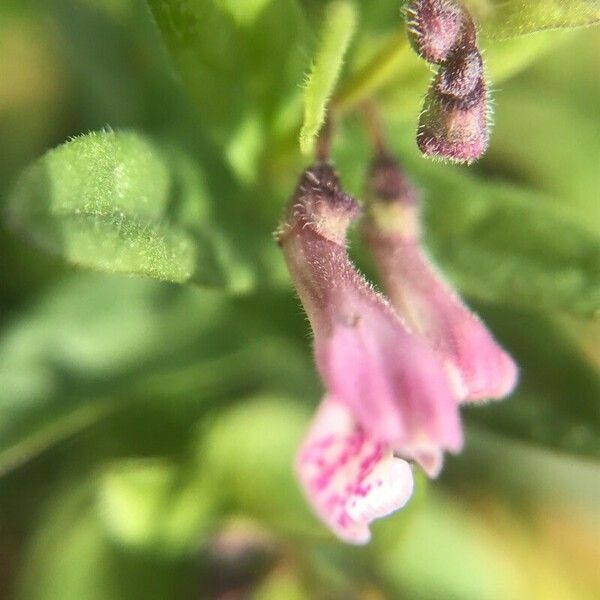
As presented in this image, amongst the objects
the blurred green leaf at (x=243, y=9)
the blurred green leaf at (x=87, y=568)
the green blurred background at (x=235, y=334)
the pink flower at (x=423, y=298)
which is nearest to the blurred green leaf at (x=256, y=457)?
the green blurred background at (x=235, y=334)

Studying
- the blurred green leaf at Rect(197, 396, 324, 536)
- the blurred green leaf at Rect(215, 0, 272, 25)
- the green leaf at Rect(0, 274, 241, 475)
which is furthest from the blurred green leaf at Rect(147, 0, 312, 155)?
the blurred green leaf at Rect(197, 396, 324, 536)

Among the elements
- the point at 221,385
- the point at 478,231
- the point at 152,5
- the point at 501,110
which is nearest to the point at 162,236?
the point at 152,5

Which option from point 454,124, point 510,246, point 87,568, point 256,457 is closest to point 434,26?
point 454,124

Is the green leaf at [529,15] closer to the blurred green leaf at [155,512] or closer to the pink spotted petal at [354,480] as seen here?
the pink spotted petal at [354,480]

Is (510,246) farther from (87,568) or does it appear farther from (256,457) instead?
(87,568)

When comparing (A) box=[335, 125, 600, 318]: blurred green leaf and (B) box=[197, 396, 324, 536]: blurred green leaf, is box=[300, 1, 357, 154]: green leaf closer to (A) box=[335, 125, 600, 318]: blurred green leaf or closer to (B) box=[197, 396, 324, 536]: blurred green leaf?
(A) box=[335, 125, 600, 318]: blurred green leaf

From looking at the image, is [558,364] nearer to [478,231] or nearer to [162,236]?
[478,231]
